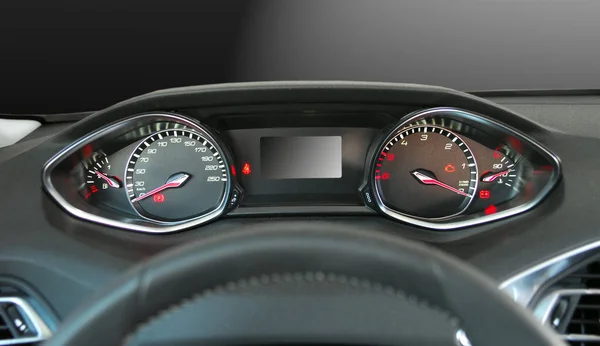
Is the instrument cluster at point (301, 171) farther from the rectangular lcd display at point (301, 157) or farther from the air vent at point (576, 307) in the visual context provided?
the air vent at point (576, 307)

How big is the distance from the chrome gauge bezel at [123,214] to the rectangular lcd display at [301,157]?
143 millimetres

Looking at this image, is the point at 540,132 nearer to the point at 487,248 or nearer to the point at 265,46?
the point at 487,248

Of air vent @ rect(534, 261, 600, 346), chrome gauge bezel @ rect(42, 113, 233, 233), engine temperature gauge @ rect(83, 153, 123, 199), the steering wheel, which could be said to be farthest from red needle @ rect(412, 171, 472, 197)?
the steering wheel

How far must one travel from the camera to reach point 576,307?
1.75 m

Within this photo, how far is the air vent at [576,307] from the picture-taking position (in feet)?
5.69

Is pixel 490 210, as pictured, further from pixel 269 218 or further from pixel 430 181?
pixel 269 218

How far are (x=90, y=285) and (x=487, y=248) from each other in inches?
43.3

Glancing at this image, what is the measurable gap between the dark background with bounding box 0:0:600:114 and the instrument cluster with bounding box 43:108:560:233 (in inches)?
20.0

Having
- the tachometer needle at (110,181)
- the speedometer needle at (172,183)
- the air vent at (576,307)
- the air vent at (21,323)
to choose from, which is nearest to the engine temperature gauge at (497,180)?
the air vent at (576,307)

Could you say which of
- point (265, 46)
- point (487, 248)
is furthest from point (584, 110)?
point (265, 46)

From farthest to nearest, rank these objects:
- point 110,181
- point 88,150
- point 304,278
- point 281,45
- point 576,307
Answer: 1. point 281,45
2. point 110,181
3. point 88,150
4. point 576,307
5. point 304,278

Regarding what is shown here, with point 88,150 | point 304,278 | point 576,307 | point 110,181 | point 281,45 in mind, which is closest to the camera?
point 304,278

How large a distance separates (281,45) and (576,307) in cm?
156

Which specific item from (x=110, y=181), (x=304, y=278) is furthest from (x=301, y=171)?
(x=304, y=278)
